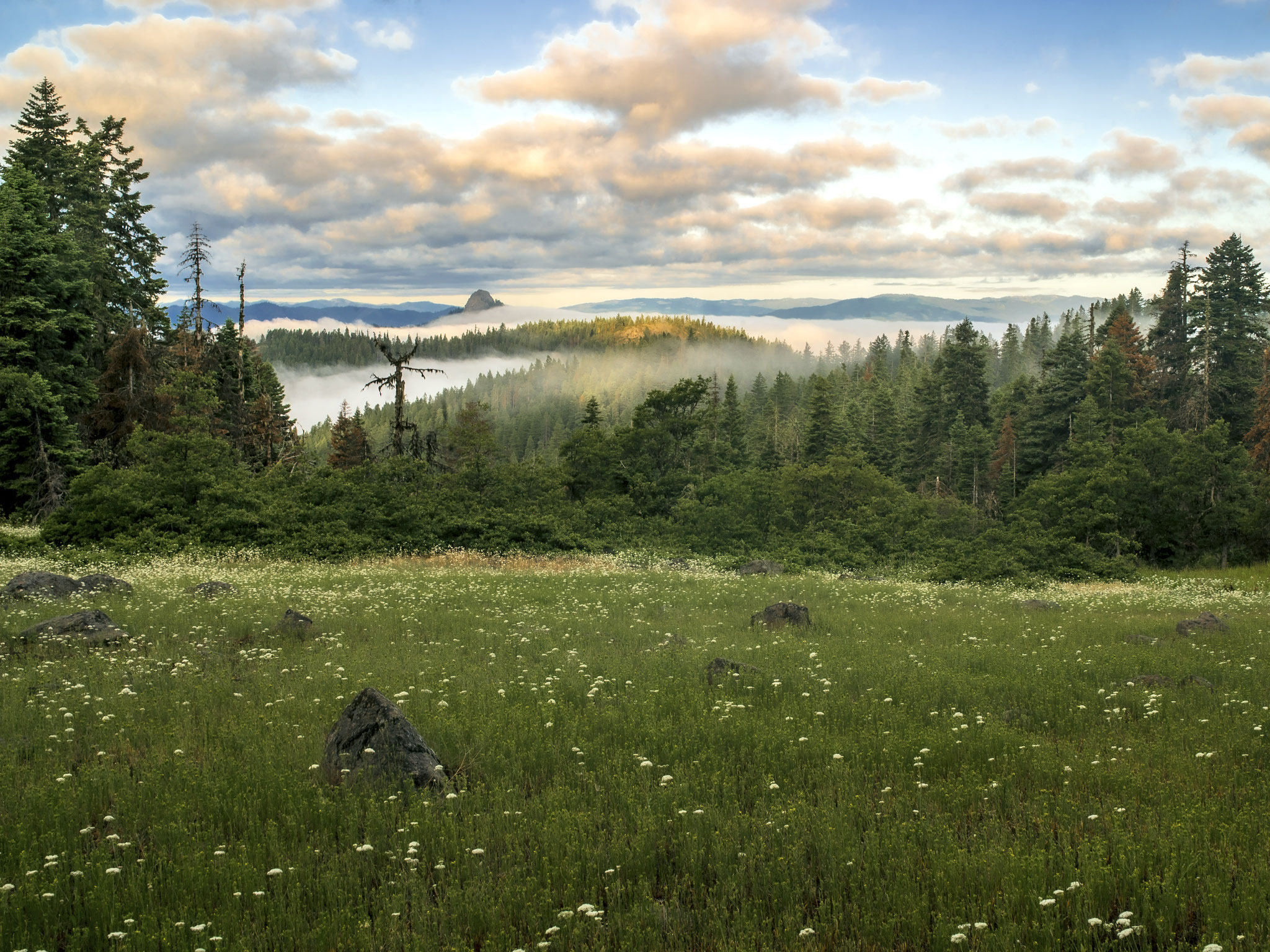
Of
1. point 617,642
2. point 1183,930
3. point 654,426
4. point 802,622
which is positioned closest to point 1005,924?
point 1183,930

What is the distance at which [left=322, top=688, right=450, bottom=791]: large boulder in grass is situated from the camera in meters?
6.74

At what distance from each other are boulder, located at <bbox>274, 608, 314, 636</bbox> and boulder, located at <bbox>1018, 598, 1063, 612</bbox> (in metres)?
17.4

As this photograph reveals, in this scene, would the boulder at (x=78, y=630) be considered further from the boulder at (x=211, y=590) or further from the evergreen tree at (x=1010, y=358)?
the evergreen tree at (x=1010, y=358)

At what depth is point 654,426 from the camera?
5384 cm

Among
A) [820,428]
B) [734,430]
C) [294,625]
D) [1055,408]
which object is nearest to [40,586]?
[294,625]

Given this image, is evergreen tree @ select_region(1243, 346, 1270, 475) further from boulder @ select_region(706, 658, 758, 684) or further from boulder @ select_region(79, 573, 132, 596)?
boulder @ select_region(79, 573, 132, 596)

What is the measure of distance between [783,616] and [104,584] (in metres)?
15.6

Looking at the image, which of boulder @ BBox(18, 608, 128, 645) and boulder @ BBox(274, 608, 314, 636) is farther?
boulder @ BBox(274, 608, 314, 636)

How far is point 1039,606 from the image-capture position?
19531 millimetres

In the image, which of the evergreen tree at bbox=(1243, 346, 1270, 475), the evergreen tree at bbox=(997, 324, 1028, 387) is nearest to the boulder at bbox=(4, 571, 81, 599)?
the evergreen tree at bbox=(1243, 346, 1270, 475)

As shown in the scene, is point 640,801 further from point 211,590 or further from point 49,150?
point 49,150

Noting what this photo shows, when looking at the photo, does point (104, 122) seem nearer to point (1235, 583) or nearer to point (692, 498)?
point (692, 498)

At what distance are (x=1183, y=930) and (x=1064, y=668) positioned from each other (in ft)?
25.3

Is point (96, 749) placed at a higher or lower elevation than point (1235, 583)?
higher
